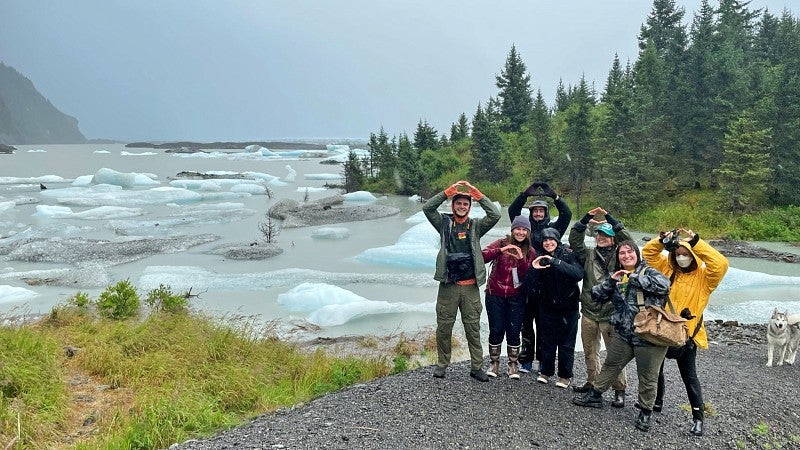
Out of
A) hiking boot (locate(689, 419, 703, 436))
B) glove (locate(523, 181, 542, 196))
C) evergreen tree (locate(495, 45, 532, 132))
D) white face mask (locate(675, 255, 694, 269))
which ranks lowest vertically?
hiking boot (locate(689, 419, 703, 436))

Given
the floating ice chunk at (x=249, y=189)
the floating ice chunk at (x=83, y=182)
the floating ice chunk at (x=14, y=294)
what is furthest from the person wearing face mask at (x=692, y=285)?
the floating ice chunk at (x=83, y=182)

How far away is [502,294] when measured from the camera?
15.3ft

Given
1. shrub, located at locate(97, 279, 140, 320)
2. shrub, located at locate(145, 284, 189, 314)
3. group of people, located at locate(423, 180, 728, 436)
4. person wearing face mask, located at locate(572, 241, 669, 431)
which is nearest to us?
person wearing face mask, located at locate(572, 241, 669, 431)

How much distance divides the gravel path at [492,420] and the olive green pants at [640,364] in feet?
0.98

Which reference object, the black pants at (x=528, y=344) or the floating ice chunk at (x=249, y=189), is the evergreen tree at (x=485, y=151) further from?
the black pants at (x=528, y=344)

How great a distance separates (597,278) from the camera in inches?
172

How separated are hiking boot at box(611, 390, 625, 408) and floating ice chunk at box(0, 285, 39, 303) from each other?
11861mm

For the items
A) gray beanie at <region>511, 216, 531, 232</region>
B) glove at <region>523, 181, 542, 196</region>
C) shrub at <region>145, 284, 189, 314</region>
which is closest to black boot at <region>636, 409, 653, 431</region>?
gray beanie at <region>511, 216, 531, 232</region>

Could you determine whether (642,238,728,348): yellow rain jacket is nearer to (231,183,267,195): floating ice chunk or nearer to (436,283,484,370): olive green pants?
(436,283,484,370): olive green pants

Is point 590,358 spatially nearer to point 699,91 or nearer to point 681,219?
point 681,219

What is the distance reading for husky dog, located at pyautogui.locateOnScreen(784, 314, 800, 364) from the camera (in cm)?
643

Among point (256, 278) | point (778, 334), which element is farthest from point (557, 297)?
point (256, 278)

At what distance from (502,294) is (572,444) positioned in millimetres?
1386

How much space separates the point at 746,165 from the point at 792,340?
54.7ft
